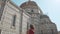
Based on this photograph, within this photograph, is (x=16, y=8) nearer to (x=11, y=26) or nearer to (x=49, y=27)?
(x=11, y=26)

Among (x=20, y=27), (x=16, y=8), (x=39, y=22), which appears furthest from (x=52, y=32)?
(x=16, y=8)

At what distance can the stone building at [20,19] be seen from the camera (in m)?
13.7

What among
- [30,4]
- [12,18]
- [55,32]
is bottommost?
[55,32]

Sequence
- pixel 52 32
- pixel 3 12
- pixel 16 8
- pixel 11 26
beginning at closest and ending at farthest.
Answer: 1. pixel 3 12
2. pixel 11 26
3. pixel 16 8
4. pixel 52 32

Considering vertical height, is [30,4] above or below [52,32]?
above

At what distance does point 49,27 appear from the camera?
67.0 feet

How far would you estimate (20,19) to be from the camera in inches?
677

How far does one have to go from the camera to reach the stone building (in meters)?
13.7

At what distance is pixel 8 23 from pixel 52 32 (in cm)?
906

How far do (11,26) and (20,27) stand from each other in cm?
235

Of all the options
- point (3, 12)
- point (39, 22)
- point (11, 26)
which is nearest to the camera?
point (3, 12)

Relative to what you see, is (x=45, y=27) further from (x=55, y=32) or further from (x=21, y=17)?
(x=21, y=17)

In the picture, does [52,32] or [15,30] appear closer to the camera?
[15,30]

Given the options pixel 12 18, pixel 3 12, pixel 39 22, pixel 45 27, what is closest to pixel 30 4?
pixel 39 22
